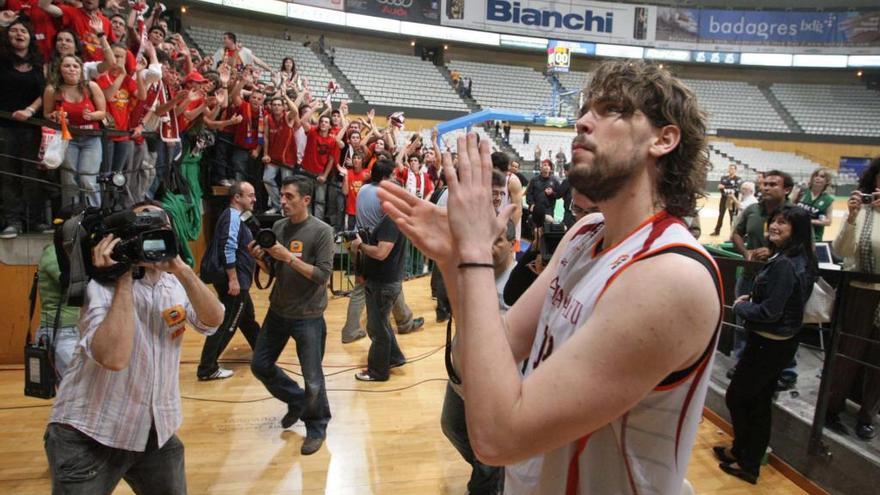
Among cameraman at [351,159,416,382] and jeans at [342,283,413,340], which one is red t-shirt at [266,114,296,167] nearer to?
jeans at [342,283,413,340]

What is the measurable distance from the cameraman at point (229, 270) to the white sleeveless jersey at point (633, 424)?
3696 mm

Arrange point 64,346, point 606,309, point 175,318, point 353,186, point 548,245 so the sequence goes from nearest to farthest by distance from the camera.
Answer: point 606,309 → point 175,318 → point 548,245 → point 64,346 → point 353,186

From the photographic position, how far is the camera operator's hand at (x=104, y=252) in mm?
1724

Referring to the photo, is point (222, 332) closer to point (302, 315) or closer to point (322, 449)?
point (302, 315)

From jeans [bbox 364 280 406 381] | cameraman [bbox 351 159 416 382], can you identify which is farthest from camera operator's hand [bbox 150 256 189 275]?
jeans [bbox 364 280 406 381]

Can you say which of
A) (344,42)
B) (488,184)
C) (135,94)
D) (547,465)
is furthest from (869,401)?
(344,42)

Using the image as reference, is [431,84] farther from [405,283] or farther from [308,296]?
[308,296]

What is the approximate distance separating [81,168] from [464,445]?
13.2 ft

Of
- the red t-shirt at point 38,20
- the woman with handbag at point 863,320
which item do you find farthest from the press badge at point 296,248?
the red t-shirt at point 38,20

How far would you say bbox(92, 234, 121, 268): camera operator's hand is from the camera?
5.65ft

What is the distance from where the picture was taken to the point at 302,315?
3.47m

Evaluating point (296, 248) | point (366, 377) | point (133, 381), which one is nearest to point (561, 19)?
point (366, 377)

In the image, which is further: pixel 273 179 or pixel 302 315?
pixel 273 179

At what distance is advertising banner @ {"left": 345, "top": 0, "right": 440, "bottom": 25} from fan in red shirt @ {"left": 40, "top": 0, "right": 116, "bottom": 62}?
19.5 m
